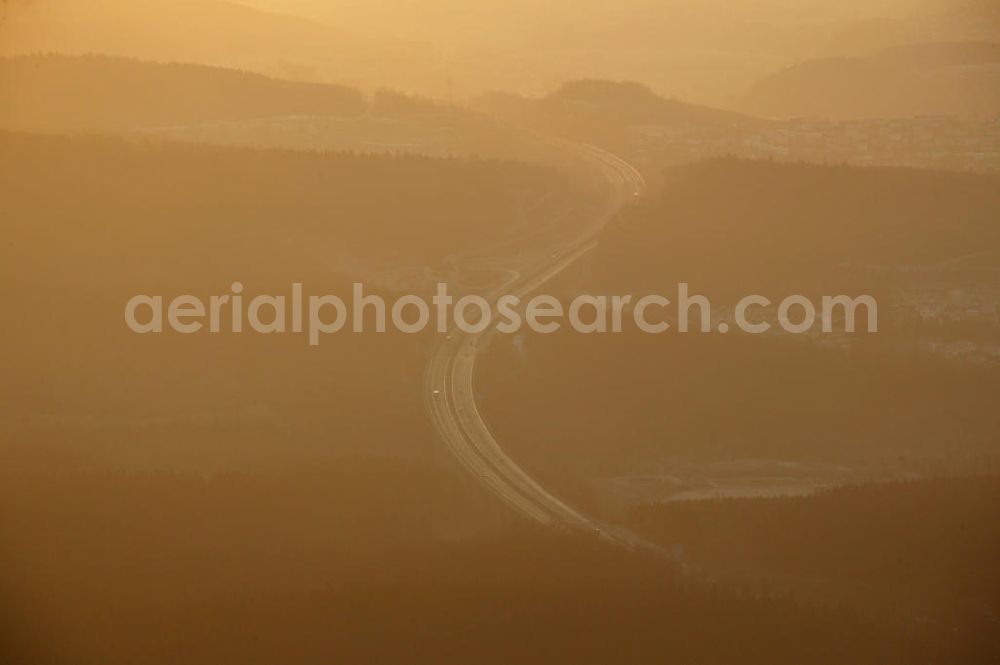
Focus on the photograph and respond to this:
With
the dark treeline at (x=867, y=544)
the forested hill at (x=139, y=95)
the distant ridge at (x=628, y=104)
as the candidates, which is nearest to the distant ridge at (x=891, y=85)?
the distant ridge at (x=628, y=104)

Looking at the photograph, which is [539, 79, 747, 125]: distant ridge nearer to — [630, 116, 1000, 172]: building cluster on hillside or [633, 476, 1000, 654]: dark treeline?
[630, 116, 1000, 172]: building cluster on hillside

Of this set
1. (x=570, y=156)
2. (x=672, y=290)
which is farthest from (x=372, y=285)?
(x=570, y=156)

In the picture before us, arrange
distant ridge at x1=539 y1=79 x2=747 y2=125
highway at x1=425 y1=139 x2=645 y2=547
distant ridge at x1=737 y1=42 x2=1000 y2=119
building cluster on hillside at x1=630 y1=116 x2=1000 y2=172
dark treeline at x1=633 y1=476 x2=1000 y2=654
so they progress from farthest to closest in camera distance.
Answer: distant ridge at x1=737 y1=42 x2=1000 y2=119 < distant ridge at x1=539 y1=79 x2=747 y2=125 < building cluster on hillside at x1=630 y1=116 x2=1000 y2=172 < highway at x1=425 y1=139 x2=645 y2=547 < dark treeline at x1=633 y1=476 x2=1000 y2=654

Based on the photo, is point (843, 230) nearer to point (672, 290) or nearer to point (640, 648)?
point (672, 290)

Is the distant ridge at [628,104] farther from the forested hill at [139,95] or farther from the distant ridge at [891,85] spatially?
the forested hill at [139,95]

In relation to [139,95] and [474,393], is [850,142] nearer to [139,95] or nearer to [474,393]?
[474,393]

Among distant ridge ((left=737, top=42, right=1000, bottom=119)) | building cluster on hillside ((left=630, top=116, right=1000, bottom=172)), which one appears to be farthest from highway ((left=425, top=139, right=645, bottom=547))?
distant ridge ((left=737, top=42, right=1000, bottom=119))
